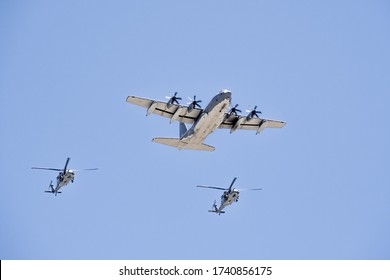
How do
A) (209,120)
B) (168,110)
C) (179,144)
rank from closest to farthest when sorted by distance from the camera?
(209,120) < (168,110) < (179,144)

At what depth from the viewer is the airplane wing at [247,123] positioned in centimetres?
7350

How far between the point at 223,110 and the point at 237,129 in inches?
325

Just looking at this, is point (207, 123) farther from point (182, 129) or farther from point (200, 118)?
point (182, 129)

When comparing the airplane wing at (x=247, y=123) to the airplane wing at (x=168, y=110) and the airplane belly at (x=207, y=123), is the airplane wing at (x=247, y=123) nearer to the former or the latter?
the airplane wing at (x=168, y=110)

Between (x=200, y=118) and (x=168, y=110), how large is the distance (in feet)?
11.4

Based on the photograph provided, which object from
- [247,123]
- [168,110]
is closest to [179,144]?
[168,110]

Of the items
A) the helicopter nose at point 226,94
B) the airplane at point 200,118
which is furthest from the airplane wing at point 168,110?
the helicopter nose at point 226,94

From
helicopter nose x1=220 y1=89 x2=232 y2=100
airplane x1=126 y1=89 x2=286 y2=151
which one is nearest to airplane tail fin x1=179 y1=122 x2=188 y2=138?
airplane x1=126 y1=89 x2=286 y2=151

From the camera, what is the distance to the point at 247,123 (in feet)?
244

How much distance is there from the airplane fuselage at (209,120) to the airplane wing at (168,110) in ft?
3.45

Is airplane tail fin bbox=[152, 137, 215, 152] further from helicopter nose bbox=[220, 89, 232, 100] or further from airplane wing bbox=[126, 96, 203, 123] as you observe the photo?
helicopter nose bbox=[220, 89, 232, 100]

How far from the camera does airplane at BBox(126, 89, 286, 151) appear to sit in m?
67.2

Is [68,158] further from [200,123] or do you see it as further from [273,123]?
[273,123]
